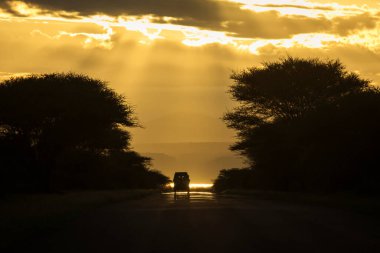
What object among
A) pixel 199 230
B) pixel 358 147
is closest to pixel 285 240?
pixel 199 230

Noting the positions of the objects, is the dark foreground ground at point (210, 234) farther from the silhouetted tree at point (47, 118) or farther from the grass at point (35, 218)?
the silhouetted tree at point (47, 118)

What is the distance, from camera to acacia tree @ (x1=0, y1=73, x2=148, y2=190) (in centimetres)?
5409

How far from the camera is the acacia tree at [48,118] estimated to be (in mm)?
54094

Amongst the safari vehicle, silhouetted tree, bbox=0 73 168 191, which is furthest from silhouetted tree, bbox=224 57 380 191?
silhouetted tree, bbox=0 73 168 191

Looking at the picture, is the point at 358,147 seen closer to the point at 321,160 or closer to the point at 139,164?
the point at 321,160

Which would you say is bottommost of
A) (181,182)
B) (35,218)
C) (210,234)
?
(210,234)

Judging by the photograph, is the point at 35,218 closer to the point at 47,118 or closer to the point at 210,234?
the point at 210,234

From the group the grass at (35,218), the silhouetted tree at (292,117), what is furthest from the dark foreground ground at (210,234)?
the silhouetted tree at (292,117)

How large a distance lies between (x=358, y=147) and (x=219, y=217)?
18.1 m

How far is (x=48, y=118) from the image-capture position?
55.1m

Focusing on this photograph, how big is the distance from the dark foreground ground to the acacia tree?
1009 inches

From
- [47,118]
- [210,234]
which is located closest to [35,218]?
[210,234]

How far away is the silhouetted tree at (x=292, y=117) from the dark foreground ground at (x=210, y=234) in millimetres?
20965

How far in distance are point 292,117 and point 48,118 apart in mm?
20042
